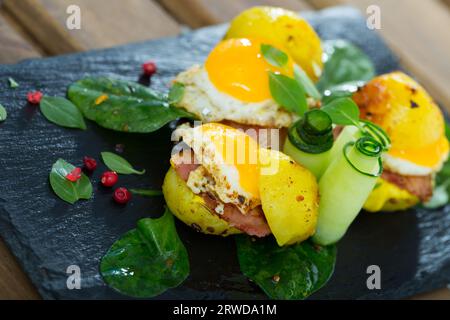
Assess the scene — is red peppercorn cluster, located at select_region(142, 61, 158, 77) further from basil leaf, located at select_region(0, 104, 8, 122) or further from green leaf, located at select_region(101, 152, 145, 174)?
basil leaf, located at select_region(0, 104, 8, 122)

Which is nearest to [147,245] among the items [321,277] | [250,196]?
[250,196]

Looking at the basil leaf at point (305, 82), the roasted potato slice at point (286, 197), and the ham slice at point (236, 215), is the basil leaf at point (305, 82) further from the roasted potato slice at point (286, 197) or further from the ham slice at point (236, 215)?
the ham slice at point (236, 215)

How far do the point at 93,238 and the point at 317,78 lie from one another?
1.13 metres

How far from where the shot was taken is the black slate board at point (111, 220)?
210cm

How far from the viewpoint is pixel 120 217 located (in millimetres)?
2258

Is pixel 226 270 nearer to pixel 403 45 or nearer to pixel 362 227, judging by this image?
pixel 362 227

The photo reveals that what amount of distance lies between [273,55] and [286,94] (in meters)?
0.15

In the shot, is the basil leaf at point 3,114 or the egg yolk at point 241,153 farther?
the basil leaf at point 3,114

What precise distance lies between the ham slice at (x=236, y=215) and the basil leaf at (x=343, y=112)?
0.40 metres

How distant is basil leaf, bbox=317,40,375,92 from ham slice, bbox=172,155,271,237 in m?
0.96

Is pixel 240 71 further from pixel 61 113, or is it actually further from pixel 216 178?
pixel 61 113

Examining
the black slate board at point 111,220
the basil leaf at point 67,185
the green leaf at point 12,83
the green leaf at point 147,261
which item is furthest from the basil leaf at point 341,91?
the green leaf at point 12,83

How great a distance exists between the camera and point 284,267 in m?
2.31

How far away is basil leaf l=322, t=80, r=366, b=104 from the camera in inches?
106
